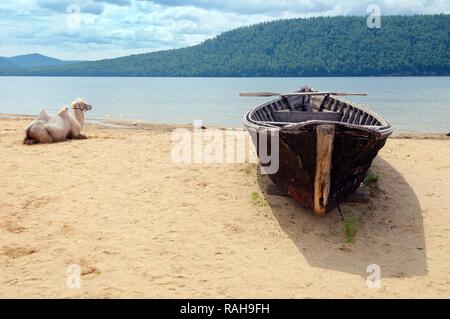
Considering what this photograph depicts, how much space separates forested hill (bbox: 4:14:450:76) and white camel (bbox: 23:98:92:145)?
110559 millimetres

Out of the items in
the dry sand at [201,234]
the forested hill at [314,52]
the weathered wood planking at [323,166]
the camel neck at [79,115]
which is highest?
the forested hill at [314,52]

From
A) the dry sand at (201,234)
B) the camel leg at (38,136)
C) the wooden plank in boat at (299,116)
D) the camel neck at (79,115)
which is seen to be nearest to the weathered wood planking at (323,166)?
the dry sand at (201,234)

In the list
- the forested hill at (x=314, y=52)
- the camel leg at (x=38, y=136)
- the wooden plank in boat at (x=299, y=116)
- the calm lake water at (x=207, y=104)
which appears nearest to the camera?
the wooden plank in boat at (x=299, y=116)

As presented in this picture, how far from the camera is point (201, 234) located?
22.5ft

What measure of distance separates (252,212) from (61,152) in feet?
19.5

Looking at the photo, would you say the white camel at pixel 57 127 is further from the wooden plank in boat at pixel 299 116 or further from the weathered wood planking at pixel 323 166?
the weathered wood planking at pixel 323 166

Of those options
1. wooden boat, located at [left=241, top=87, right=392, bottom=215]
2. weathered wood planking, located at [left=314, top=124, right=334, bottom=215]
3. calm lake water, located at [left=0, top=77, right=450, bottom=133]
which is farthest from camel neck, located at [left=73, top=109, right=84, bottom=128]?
calm lake water, located at [left=0, top=77, right=450, bottom=133]

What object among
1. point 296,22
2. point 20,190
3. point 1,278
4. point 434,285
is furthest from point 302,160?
point 296,22

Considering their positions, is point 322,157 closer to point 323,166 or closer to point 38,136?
point 323,166

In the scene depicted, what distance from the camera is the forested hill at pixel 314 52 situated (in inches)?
4388

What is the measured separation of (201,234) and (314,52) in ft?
412

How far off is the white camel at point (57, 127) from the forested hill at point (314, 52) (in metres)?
111

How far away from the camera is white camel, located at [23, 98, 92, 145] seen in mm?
12359

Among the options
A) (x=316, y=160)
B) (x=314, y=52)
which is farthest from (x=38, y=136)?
(x=314, y=52)
